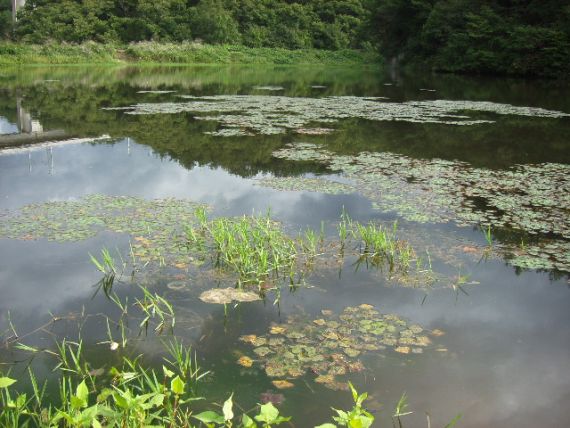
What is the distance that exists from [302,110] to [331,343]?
29.8 feet

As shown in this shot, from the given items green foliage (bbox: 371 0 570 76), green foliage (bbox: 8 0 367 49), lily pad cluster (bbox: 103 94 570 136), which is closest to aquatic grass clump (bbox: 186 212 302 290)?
lily pad cluster (bbox: 103 94 570 136)

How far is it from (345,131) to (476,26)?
16983 mm

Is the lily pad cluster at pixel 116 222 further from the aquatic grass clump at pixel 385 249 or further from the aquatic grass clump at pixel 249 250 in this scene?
the aquatic grass clump at pixel 385 249

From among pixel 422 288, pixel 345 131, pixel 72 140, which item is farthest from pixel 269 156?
pixel 422 288

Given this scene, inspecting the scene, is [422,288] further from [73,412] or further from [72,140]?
[72,140]

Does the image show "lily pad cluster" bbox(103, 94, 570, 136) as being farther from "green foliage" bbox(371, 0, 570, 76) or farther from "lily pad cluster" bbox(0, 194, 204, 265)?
"green foliage" bbox(371, 0, 570, 76)

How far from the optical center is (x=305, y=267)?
3572mm

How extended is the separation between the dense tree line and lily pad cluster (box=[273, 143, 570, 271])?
16.3m

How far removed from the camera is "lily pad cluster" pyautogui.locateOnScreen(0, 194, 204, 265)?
3.81 meters

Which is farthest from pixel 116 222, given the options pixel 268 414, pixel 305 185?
pixel 268 414

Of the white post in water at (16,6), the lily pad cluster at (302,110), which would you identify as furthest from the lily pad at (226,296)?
the white post in water at (16,6)

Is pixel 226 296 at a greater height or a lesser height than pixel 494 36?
lesser

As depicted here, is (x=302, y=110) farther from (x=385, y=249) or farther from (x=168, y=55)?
(x=168, y=55)

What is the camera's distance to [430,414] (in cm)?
217
